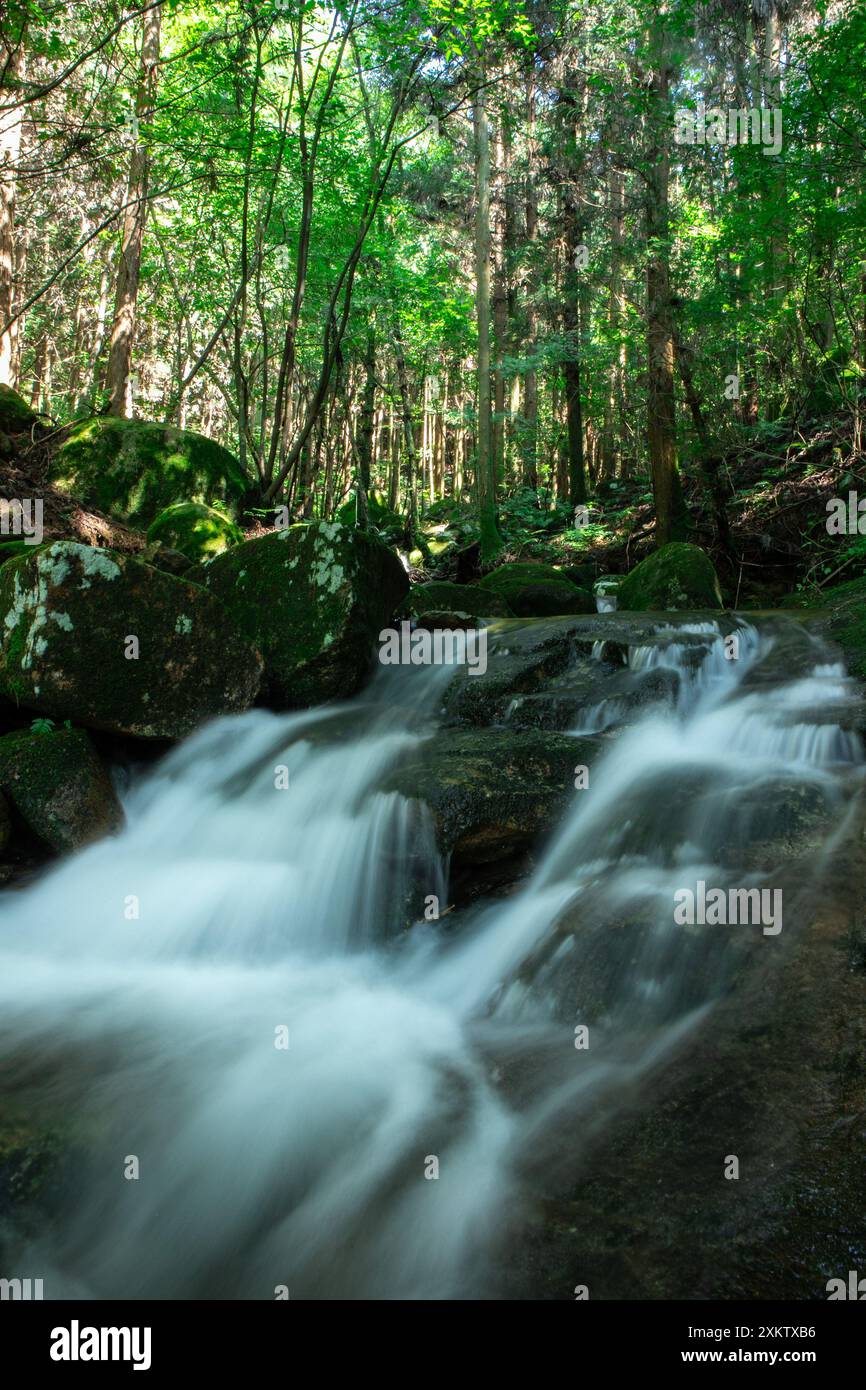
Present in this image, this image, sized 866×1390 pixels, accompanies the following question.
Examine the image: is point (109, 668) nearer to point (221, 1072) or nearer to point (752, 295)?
point (221, 1072)

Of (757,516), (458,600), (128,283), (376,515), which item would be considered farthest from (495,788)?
(376,515)

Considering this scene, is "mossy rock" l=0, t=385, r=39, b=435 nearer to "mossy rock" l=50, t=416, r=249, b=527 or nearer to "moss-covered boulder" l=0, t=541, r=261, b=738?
"mossy rock" l=50, t=416, r=249, b=527

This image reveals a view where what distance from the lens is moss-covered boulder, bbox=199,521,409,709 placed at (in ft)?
25.6

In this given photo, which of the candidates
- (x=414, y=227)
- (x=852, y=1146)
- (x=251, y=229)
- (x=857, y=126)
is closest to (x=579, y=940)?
(x=852, y=1146)

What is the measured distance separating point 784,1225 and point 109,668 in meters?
5.50

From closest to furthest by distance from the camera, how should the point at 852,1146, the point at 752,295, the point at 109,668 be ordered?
the point at 852,1146 < the point at 109,668 < the point at 752,295

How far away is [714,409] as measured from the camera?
12.2 m

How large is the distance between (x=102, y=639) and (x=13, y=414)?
24.0ft

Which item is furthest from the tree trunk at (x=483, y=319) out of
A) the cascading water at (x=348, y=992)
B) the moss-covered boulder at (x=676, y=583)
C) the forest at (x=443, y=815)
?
the cascading water at (x=348, y=992)

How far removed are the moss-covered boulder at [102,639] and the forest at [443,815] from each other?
0.03 metres

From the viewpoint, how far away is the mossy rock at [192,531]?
34.7 feet

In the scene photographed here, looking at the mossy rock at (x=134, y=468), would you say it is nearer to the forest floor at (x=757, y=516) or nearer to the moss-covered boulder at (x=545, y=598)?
the forest floor at (x=757, y=516)

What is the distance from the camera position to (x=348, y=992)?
462 centimetres

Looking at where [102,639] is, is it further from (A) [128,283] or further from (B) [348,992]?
(A) [128,283]
